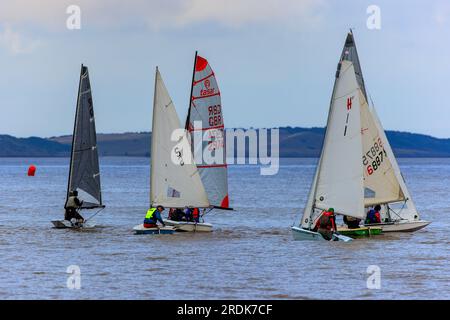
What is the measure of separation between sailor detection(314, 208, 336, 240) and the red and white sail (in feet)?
24.0

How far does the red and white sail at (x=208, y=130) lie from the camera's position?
135ft

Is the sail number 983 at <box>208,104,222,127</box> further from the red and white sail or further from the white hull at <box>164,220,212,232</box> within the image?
the white hull at <box>164,220,212,232</box>

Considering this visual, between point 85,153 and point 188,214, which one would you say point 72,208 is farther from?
point 188,214

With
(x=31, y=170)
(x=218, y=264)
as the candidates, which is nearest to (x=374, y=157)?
(x=218, y=264)

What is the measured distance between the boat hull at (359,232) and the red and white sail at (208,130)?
634 centimetres

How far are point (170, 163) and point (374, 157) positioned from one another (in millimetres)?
7581

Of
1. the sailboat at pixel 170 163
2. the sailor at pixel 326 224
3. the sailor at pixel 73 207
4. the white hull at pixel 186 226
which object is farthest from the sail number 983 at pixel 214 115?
the sailor at pixel 326 224

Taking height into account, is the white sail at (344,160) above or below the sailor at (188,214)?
above

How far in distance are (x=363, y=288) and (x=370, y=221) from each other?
41.3 feet

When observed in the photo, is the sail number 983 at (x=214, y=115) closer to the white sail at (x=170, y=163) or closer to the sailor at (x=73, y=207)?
the white sail at (x=170, y=163)

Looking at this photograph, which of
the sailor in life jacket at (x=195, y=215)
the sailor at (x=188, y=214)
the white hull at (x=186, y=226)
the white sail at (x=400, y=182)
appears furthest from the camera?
the white sail at (x=400, y=182)

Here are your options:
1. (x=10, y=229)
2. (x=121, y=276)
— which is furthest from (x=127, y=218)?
(x=121, y=276)

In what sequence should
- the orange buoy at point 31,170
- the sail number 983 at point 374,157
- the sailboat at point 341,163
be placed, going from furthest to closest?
the orange buoy at point 31,170, the sail number 983 at point 374,157, the sailboat at point 341,163
